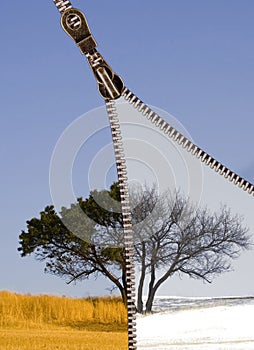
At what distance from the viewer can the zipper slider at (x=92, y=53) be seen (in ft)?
4.91

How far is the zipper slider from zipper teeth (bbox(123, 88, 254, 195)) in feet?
0.14

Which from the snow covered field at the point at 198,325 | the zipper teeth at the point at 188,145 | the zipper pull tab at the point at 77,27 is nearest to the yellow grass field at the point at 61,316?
the snow covered field at the point at 198,325

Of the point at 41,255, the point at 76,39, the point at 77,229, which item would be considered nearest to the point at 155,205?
the point at 76,39

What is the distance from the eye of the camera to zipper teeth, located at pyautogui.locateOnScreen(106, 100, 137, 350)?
60.5 inches

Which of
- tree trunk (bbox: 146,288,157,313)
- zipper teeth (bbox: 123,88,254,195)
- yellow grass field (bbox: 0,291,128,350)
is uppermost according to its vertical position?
zipper teeth (bbox: 123,88,254,195)

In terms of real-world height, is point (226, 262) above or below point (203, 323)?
above

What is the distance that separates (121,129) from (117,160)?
0.07 m

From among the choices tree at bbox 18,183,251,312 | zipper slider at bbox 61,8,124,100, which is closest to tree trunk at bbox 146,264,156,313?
tree at bbox 18,183,251,312

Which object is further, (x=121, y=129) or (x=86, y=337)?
(x=86, y=337)

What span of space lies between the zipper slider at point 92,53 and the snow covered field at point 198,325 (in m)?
0.47

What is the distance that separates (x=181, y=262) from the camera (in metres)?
1.57

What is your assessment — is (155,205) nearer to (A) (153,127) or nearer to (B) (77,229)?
(A) (153,127)

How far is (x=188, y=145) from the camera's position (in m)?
1.57

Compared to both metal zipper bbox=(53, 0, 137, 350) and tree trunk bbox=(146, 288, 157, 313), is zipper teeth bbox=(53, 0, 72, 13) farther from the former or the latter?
tree trunk bbox=(146, 288, 157, 313)
